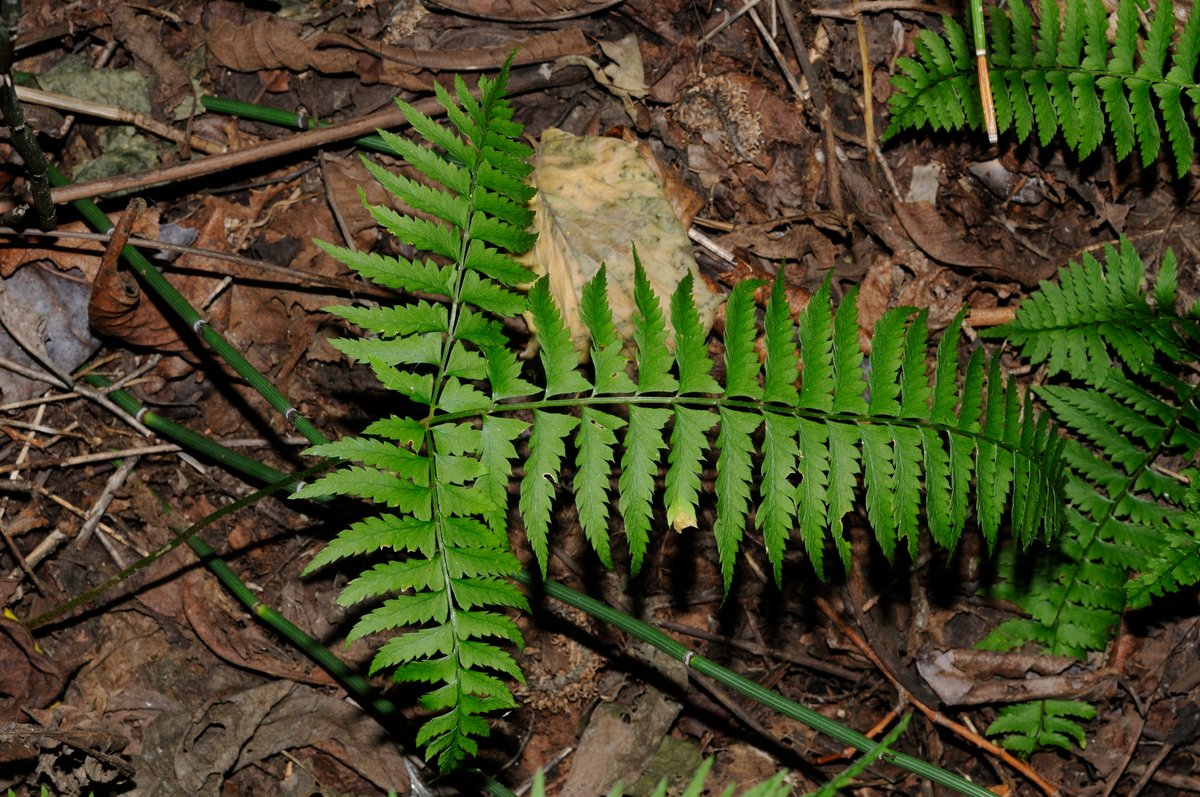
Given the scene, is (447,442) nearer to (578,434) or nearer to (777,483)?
(578,434)

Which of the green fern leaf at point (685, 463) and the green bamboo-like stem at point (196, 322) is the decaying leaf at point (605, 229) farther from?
the green bamboo-like stem at point (196, 322)

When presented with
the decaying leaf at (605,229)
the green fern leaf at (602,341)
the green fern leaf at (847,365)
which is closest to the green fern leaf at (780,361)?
the green fern leaf at (847,365)

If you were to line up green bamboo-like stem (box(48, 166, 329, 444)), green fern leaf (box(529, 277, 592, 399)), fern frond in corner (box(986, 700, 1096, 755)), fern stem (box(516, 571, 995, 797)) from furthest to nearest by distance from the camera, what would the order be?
fern frond in corner (box(986, 700, 1096, 755)), green bamboo-like stem (box(48, 166, 329, 444)), fern stem (box(516, 571, 995, 797)), green fern leaf (box(529, 277, 592, 399))

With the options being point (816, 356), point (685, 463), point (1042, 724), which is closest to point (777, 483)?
point (685, 463)

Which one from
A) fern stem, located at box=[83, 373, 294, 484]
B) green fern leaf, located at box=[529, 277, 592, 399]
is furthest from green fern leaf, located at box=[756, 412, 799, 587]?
fern stem, located at box=[83, 373, 294, 484]

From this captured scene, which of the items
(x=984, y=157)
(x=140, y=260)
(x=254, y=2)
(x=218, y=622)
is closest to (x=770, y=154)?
(x=984, y=157)

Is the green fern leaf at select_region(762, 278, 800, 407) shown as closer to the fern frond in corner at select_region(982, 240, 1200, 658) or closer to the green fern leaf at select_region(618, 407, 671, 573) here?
the green fern leaf at select_region(618, 407, 671, 573)

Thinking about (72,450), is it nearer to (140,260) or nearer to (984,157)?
(140,260)
